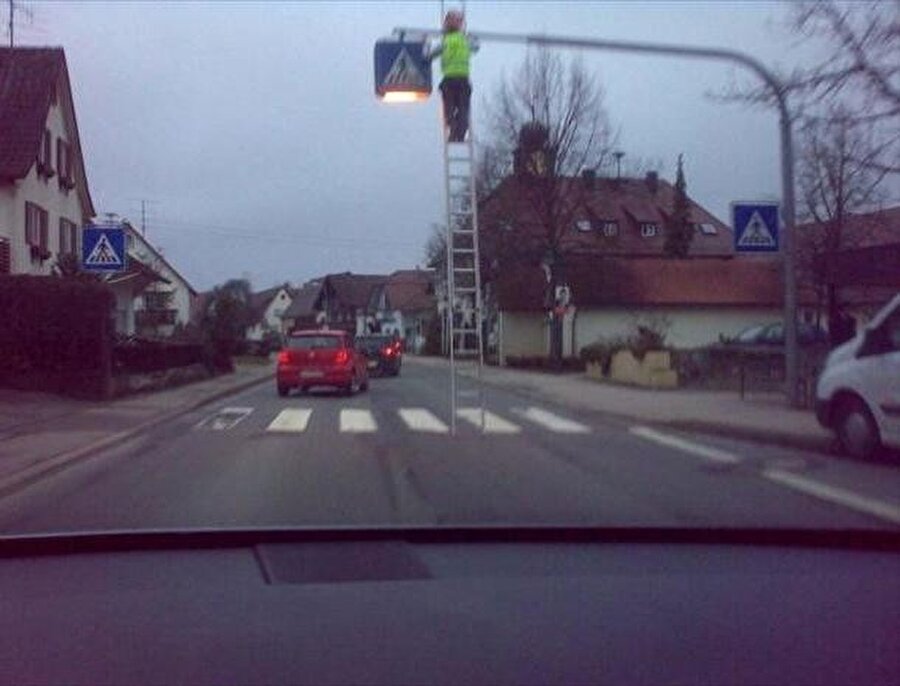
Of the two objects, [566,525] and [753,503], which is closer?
[566,525]

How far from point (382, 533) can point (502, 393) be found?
26.7 meters

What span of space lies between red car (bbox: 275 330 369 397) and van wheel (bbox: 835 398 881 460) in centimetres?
1627

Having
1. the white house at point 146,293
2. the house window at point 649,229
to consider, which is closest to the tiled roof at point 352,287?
the white house at point 146,293

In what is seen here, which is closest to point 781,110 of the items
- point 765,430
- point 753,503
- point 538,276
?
point 765,430

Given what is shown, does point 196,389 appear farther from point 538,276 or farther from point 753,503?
point 538,276

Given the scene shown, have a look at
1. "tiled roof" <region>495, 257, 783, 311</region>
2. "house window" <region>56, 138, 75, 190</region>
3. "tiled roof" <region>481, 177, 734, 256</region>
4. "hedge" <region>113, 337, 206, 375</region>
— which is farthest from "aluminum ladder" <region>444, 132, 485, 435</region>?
"tiled roof" <region>495, 257, 783, 311</region>

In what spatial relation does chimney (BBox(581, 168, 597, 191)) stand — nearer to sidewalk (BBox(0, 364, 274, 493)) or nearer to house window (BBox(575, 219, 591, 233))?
house window (BBox(575, 219, 591, 233))

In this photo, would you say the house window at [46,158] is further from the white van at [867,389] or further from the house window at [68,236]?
the white van at [867,389]

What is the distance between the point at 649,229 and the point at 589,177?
13073 millimetres

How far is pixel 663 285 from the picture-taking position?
57.4m

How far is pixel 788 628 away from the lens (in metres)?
4.07

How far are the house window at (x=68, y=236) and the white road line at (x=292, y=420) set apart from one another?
16807mm

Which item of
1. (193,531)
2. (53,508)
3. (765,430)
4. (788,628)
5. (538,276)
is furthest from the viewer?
(538,276)

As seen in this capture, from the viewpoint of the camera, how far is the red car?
29.6 meters
